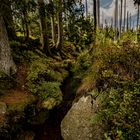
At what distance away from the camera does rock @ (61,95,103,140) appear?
8.38 metres

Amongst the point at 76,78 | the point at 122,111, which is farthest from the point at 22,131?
the point at 76,78

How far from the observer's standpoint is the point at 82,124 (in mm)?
8680

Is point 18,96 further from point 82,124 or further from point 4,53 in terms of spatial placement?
point 82,124

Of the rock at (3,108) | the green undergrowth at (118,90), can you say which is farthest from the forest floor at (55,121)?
the rock at (3,108)

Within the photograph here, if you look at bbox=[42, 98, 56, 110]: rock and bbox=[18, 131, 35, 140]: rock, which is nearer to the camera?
bbox=[18, 131, 35, 140]: rock

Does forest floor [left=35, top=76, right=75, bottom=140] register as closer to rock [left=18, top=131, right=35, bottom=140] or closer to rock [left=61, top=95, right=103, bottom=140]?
rock [left=18, top=131, right=35, bottom=140]

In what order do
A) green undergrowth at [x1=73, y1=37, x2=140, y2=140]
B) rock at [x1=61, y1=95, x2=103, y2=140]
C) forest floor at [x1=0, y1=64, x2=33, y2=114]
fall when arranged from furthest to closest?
forest floor at [x1=0, y1=64, x2=33, y2=114]
rock at [x1=61, y1=95, x2=103, y2=140]
green undergrowth at [x1=73, y1=37, x2=140, y2=140]

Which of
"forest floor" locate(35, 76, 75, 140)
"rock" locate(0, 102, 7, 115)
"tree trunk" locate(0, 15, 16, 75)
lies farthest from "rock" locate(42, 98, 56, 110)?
"tree trunk" locate(0, 15, 16, 75)

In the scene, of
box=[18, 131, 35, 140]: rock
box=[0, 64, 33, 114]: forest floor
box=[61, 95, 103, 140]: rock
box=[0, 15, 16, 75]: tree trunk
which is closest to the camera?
box=[61, 95, 103, 140]: rock

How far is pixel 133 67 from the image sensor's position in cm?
912

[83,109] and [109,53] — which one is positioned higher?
[109,53]

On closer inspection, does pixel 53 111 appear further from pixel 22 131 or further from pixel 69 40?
pixel 69 40

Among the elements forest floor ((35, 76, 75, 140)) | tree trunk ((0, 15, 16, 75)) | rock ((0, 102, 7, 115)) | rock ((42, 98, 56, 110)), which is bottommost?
forest floor ((35, 76, 75, 140))

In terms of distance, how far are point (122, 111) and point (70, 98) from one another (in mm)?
4112
